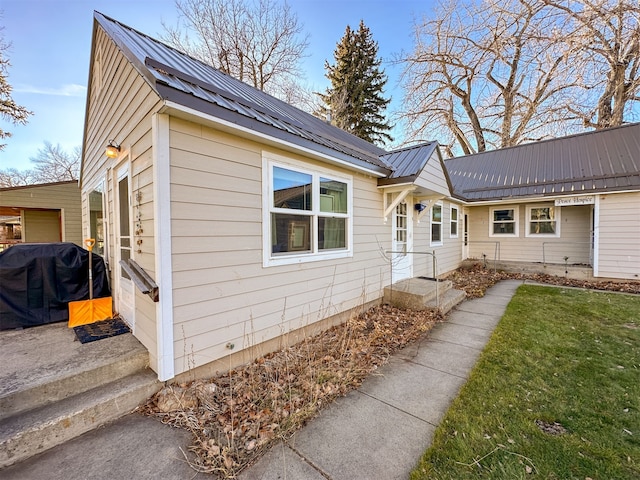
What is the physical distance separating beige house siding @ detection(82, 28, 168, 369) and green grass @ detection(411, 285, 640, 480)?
Answer: 3.09 metres

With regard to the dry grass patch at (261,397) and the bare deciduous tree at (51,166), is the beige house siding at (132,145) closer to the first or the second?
the dry grass patch at (261,397)

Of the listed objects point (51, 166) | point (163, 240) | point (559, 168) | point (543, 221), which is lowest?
point (163, 240)

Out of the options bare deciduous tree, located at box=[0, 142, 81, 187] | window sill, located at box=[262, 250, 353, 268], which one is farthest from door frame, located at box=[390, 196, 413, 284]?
bare deciduous tree, located at box=[0, 142, 81, 187]

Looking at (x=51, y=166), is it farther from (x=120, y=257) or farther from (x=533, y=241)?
(x=533, y=241)

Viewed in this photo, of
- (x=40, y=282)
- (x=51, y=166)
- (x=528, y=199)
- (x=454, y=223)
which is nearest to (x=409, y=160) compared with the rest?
(x=454, y=223)

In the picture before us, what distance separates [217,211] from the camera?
9.93 ft

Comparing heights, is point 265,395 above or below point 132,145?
below

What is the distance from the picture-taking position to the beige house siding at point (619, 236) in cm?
757

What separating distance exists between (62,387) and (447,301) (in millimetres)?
6143

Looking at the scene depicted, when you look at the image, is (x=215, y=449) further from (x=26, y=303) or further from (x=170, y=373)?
(x=26, y=303)

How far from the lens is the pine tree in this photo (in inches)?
677

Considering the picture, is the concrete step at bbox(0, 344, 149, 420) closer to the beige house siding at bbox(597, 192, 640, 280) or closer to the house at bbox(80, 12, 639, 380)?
the house at bbox(80, 12, 639, 380)

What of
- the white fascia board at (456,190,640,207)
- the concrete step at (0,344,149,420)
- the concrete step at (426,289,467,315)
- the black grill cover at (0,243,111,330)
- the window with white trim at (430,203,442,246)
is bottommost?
the concrete step at (426,289,467,315)

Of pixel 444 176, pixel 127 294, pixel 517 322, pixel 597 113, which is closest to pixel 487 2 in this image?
pixel 597 113
